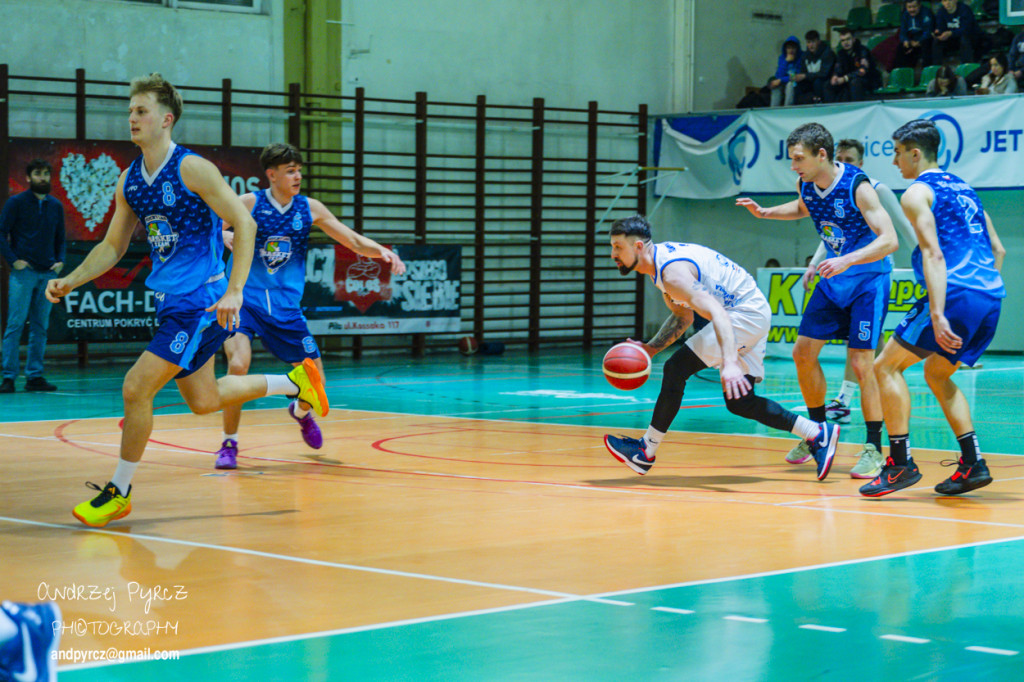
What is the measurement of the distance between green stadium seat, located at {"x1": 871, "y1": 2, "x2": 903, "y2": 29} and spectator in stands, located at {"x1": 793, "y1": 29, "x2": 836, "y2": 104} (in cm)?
223

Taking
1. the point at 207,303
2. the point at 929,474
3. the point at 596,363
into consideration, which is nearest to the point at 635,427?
the point at 929,474

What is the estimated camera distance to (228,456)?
7.48 metres

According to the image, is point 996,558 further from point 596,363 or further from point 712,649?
point 596,363

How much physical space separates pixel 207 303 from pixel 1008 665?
360 centimetres

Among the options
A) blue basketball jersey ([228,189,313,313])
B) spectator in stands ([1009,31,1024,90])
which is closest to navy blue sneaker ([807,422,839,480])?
blue basketball jersey ([228,189,313,313])

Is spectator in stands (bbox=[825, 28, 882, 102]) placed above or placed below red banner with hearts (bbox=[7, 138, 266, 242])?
above

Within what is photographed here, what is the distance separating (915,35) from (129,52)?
10.8 meters

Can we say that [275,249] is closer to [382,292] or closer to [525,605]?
[525,605]

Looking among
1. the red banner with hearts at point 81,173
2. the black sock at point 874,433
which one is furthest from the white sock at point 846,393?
the red banner with hearts at point 81,173

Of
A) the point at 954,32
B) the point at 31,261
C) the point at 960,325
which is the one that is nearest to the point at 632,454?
the point at 960,325

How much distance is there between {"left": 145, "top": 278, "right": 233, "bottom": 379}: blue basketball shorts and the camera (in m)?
5.74

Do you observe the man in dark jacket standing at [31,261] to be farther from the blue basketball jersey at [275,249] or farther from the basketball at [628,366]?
the basketball at [628,366]

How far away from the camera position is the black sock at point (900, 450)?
655 cm

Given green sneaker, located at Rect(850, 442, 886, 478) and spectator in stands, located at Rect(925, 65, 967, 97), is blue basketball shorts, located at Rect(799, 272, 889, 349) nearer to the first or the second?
green sneaker, located at Rect(850, 442, 886, 478)
